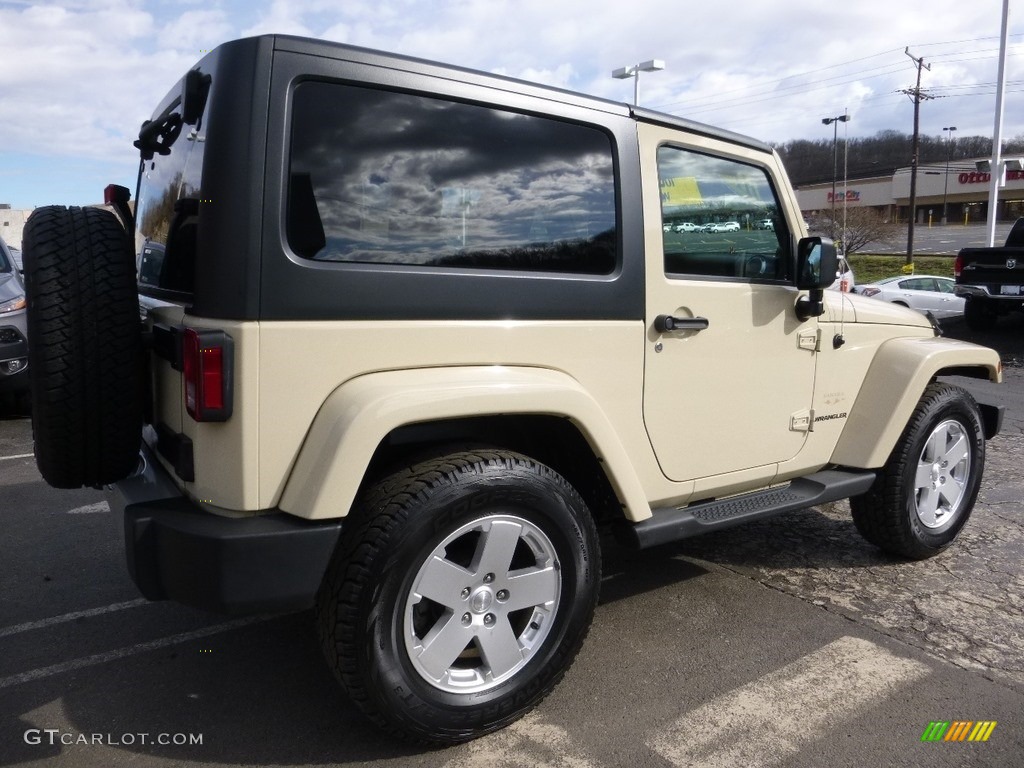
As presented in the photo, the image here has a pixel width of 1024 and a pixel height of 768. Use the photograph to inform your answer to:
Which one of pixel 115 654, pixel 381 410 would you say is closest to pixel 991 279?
pixel 381 410

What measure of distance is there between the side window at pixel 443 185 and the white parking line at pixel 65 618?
218 centimetres

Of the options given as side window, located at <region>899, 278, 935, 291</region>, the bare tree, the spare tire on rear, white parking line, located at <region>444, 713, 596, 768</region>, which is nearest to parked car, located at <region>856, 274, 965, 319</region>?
side window, located at <region>899, 278, 935, 291</region>

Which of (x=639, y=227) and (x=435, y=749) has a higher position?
(x=639, y=227)

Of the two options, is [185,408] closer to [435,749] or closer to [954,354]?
[435,749]

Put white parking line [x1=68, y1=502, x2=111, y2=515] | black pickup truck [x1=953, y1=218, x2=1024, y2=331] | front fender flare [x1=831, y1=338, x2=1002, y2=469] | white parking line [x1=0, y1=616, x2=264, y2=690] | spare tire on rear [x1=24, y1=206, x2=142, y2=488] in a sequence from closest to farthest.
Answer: spare tire on rear [x1=24, y1=206, x2=142, y2=488]
white parking line [x1=0, y1=616, x2=264, y2=690]
front fender flare [x1=831, y1=338, x2=1002, y2=469]
white parking line [x1=68, y1=502, x2=111, y2=515]
black pickup truck [x1=953, y1=218, x2=1024, y2=331]

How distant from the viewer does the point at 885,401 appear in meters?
3.92

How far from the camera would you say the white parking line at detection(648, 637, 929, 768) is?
264cm

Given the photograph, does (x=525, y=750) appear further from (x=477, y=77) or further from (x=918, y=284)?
(x=918, y=284)

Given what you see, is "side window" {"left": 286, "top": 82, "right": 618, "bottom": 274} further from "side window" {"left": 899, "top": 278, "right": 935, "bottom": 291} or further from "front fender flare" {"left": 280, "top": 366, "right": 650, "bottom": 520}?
"side window" {"left": 899, "top": 278, "right": 935, "bottom": 291}

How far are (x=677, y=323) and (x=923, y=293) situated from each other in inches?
745

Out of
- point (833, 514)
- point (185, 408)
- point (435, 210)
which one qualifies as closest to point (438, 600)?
point (185, 408)

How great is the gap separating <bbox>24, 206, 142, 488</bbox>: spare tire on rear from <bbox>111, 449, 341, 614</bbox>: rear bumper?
1.18 ft

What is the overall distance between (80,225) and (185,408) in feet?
2.29

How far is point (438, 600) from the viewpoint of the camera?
8.32 ft
